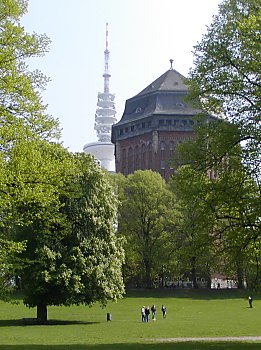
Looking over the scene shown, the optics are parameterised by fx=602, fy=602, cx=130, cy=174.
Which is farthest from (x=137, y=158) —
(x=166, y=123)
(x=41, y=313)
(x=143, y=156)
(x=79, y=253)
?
(x=41, y=313)

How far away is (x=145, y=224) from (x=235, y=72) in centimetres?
5388

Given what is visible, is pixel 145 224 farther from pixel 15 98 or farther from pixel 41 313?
pixel 15 98

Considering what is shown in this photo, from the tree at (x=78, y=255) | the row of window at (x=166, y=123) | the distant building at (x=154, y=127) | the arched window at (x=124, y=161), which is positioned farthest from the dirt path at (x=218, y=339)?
the arched window at (x=124, y=161)

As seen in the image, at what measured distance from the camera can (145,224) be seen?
76875mm

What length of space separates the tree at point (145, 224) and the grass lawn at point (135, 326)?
4666 millimetres

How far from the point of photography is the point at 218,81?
24094 mm

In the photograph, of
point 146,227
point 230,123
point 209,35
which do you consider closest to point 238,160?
point 230,123

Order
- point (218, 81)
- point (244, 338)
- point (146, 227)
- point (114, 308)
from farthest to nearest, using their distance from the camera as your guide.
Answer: point (146, 227)
point (114, 308)
point (244, 338)
point (218, 81)

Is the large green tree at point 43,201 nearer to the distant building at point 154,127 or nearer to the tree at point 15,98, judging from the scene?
the tree at point 15,98

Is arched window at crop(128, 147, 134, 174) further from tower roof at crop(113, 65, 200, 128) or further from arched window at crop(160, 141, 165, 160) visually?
arched window at crop(160, 141, 165, 160)

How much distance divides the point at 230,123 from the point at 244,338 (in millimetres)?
10076

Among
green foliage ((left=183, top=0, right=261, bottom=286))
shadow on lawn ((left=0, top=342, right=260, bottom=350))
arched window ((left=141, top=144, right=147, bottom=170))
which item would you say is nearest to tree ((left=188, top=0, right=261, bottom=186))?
green foliage ((left=183, top=0, right=261, bottom=286))

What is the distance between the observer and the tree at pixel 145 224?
7431 centimetres

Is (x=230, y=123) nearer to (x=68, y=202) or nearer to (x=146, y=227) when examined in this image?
(x=68, y=202)
